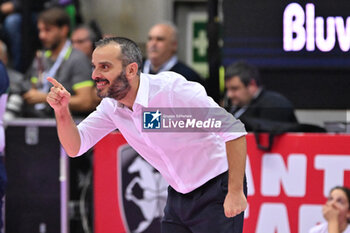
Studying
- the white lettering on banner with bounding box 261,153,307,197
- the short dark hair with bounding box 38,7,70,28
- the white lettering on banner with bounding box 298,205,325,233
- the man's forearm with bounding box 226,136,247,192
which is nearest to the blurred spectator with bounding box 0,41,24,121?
the short dark hair with bounding box 38,7,70,28

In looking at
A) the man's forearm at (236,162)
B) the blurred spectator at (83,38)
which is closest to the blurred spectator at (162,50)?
the blurred spectator at (83,38)

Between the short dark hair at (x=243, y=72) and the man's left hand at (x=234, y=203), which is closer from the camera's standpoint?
the man's left hand at (x=234, y=203)

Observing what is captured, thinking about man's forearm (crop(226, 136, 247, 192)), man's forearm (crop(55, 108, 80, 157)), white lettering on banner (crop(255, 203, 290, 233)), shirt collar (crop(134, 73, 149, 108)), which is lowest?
white lettering on banner (crop(255, 203, 290, 233))

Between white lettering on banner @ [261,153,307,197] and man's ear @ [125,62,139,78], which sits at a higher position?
man's ear @ [125,62,139,78]

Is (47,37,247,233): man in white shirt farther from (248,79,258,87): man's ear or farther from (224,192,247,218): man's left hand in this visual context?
(248,79,258,87): man's ear

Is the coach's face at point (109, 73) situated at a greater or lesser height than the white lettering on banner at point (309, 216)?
greater

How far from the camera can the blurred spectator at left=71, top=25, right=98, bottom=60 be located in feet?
21.2

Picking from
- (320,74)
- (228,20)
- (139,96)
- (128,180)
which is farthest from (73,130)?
(128,180)

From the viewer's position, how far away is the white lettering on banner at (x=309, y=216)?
6094mm

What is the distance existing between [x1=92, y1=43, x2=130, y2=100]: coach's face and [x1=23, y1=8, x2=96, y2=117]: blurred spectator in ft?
6.82

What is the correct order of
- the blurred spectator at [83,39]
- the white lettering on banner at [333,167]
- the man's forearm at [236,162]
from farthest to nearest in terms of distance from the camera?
1. the blurred spectator at [83,39]
2. the white lettering on banner at [333,167]
3. the man's forearm at [236,162]

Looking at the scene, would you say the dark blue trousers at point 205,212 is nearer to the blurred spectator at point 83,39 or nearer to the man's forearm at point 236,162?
the man's forearm at point 236,162

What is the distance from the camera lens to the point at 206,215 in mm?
4141

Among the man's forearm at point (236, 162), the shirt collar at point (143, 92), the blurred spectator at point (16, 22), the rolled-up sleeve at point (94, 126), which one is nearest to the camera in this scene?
the man's forearm at point (236, 162)
